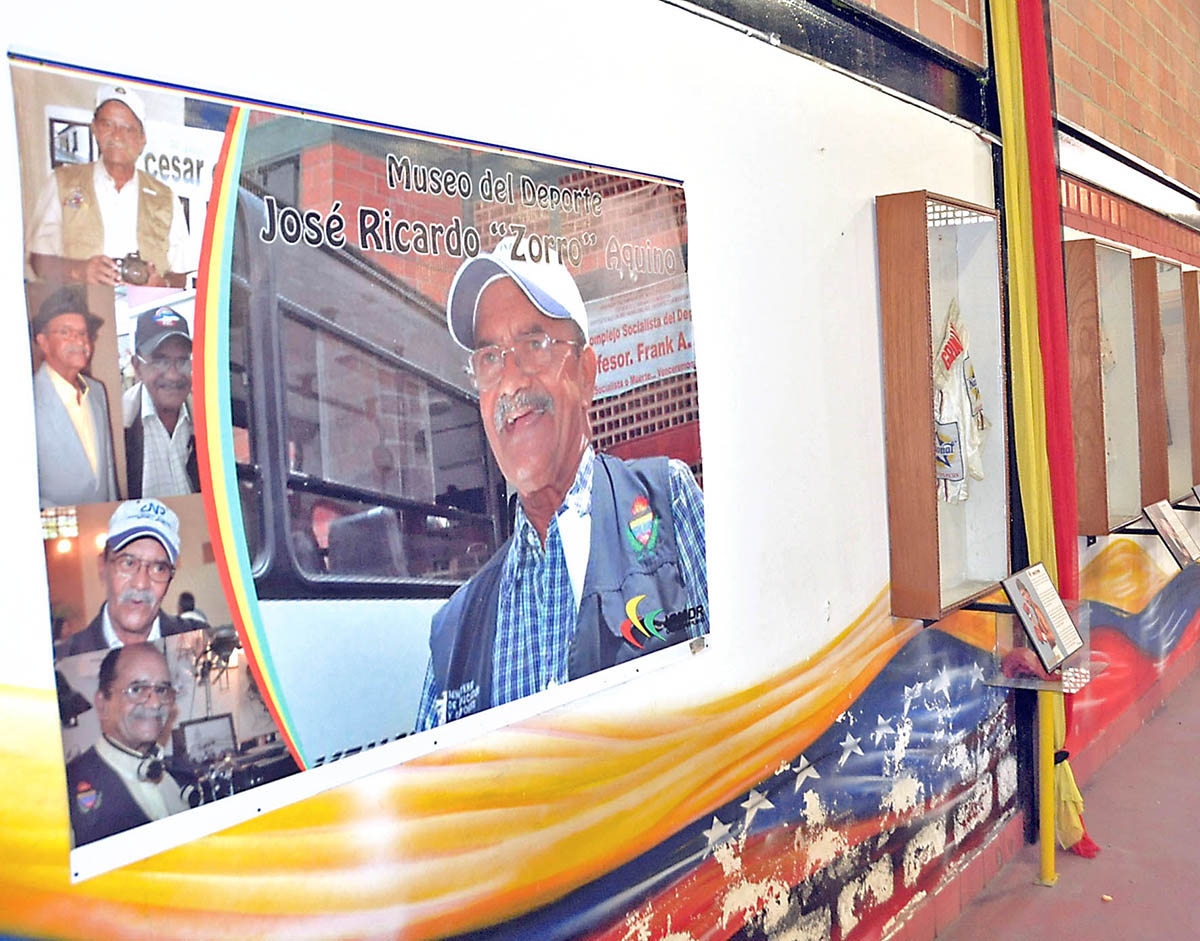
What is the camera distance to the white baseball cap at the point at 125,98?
130cm

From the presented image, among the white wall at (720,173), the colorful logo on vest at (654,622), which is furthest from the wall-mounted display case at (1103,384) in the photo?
the colorful logo on vest at (654,622)

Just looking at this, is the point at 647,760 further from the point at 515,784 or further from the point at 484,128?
the point at 484,128

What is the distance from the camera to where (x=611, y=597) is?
2020mm

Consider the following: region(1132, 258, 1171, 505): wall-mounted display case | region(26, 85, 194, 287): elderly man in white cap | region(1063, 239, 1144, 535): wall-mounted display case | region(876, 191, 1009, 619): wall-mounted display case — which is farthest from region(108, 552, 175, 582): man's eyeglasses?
region(1132, 258, 1171, 505): wall-mounted display case

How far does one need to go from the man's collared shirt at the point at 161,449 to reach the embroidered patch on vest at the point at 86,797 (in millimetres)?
345

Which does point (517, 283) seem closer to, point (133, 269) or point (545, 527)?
point (545, 527)

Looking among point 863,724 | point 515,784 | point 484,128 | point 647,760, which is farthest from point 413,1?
point 863,724

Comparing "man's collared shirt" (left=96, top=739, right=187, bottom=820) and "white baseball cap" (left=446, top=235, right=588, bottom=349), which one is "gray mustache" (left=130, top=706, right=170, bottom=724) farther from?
"white baseball cap" (left=446, top=235, right=588, bottom=349)

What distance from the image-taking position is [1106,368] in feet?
14.9

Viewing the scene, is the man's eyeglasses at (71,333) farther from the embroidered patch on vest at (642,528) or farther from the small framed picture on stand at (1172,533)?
the small framed picture on stand at (1172,533)

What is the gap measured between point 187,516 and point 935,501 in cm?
211

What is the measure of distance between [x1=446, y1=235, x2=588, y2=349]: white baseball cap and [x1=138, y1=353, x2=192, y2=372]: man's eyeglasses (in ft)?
1.48

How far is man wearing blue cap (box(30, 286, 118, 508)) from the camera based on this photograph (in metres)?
1.25

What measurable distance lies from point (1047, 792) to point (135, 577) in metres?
3.08
